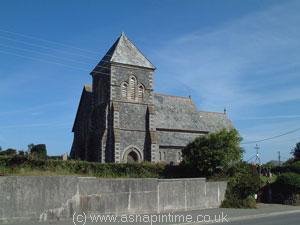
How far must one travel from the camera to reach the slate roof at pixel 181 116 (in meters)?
52.8

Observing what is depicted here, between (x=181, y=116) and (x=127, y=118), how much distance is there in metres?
9.97

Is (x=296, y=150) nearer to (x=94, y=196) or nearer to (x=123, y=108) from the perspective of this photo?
(x=123, y=108)

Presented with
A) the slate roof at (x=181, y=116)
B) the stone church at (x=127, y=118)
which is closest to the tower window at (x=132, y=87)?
the stone church at (x=127, y=118)

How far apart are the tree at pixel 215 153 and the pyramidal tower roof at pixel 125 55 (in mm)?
20233

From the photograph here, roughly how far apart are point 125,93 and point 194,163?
19.3 m

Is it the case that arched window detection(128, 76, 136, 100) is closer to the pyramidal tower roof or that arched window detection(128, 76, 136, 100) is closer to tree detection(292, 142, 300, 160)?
the pyramidal tower roof

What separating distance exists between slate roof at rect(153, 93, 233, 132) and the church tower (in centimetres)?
362

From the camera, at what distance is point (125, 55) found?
163 ft

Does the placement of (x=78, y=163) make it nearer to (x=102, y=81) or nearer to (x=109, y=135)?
(x=109, y=135)

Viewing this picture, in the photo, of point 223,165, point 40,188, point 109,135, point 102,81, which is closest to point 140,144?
point 109,135

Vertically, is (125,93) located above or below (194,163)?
above

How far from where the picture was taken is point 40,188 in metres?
16.9

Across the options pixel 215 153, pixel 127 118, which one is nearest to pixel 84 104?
pixel 127 118

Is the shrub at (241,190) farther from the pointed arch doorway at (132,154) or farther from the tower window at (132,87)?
the tower window at (132,87)
